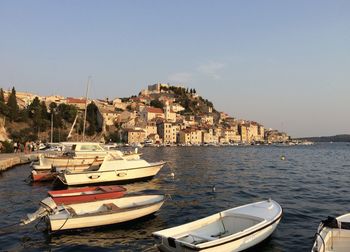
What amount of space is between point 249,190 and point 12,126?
262 feet

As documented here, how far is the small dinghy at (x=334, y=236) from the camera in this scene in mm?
9617

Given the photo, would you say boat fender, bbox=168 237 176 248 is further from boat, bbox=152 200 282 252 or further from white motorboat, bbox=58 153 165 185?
white motorboat, bbox=58 153 165 185

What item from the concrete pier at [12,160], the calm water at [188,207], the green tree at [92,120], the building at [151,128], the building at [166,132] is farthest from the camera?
the building at [166,132]

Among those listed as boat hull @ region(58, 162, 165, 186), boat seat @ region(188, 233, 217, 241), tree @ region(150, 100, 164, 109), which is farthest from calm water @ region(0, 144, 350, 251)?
tree @ region(150, 100, 164, 109)

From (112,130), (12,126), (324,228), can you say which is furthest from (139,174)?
(112,130)

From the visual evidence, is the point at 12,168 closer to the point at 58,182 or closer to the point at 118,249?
the point at 58,182

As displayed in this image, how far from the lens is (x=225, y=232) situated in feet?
37.4

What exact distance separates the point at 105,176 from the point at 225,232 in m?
14.4

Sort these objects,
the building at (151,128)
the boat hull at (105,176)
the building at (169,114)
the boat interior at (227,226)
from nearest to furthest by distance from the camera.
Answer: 1. the boat interior at (227,226)
2. the boat hull at (105,176)
3. the building at (151,128)
4. the building at (169,114)

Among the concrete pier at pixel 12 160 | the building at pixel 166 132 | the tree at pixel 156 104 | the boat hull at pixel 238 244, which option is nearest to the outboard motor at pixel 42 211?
the boat hull at pixel 238 244

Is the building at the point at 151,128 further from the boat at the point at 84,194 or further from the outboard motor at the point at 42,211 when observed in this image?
the outboard motor at the point at 42,211

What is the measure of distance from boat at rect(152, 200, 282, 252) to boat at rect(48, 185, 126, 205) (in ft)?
20.2

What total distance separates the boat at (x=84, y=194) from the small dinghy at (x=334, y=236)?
364 inches

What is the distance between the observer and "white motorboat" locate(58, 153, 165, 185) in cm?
2323
